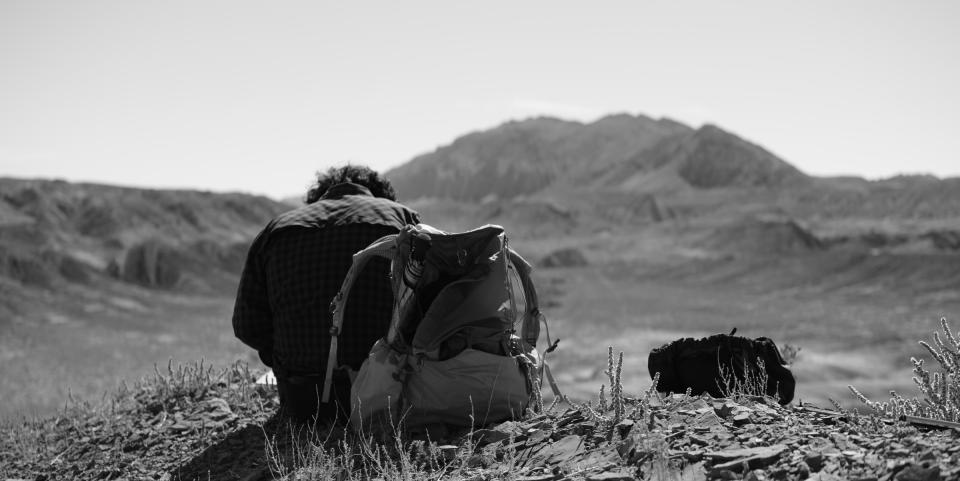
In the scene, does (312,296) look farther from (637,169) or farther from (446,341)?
(637,169)

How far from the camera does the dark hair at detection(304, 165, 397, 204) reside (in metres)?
5.05

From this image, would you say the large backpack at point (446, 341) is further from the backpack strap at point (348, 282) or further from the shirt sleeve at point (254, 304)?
the shirt sleeve at point (254, 304)

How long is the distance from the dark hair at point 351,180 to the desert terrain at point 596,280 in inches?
193

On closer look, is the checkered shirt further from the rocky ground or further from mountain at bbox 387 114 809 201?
mountain at bbox 387 114 809 201

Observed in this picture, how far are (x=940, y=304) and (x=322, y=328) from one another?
46.0 metres

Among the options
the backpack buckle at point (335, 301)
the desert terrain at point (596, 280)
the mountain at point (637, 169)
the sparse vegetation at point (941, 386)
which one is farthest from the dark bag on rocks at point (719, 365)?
the mountain at point (637, 169)

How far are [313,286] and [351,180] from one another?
0.83 meters

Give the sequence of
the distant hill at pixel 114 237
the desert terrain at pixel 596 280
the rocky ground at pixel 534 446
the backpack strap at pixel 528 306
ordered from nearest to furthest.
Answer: the rocky ground at pixel 534 446
the backpack strap at pixel 528 306
the desert terrain at pixel 596 280
the distant hill at pixel 114 237

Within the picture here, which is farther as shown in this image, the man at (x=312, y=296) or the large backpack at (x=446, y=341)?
the man at (x=312, y=296)

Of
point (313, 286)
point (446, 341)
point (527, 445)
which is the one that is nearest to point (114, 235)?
point (313, 286)

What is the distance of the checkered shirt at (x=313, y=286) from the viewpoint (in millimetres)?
4359

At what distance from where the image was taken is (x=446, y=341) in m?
3.94

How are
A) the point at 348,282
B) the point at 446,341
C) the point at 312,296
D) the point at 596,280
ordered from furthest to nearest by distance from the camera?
the point at 596,280, the point at 312,296, the point at 348,282, the point at 446,341

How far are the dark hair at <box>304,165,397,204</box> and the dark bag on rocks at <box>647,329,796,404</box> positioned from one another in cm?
189
